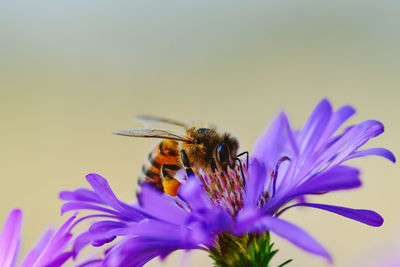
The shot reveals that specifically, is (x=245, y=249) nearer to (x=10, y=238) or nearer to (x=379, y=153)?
(x=379, y=153)

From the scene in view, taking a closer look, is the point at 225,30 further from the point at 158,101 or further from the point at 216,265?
the point at 216,265

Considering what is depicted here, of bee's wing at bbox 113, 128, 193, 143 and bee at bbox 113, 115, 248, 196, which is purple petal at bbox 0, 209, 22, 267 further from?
bee at bbox 113, 115, 248, 196

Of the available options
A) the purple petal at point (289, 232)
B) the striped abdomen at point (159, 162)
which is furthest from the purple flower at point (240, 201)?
the striped abdomen at point (159, 162)

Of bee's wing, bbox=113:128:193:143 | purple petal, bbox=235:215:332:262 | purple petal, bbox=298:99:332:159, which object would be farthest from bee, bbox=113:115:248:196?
purple petal, bbox=235:215:332:262

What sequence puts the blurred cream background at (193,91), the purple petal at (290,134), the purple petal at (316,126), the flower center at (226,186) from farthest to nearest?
the blurred cream background at (193,91), the flower center at (226,186), the purple petal at (316,126), the purple petal at (290,134)

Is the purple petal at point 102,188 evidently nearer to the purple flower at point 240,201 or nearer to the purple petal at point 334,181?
the purple flower at point 240,201
